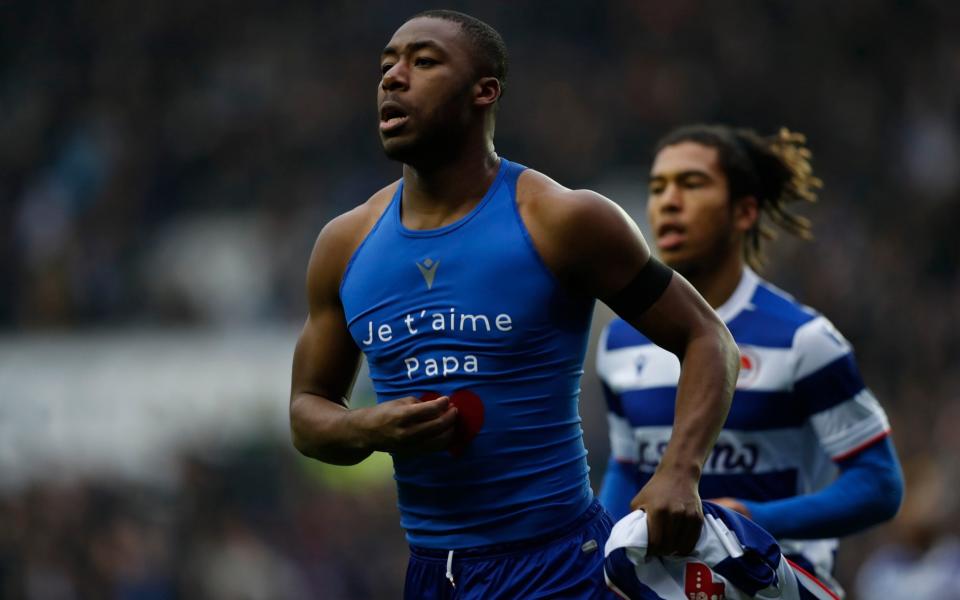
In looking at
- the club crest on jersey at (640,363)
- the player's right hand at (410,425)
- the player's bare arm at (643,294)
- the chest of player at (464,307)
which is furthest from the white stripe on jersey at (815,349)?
the player's right hand at (410,425)

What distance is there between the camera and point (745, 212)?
551 cm

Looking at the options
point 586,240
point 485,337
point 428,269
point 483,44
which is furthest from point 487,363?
point 483,44

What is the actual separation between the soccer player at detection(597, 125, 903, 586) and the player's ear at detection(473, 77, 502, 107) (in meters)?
1.28

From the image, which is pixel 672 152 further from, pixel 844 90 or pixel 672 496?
pixel 844 90

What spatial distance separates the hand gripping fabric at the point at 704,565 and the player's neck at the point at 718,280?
1490 millimetres

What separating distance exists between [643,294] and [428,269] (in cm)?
54

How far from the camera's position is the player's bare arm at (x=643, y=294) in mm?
3758

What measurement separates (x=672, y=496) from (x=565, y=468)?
418mm

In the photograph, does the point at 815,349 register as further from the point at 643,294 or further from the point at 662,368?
the point at 643,294

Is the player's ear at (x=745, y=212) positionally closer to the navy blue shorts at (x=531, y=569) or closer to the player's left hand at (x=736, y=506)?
the player's left hand at (x=736, y=506)

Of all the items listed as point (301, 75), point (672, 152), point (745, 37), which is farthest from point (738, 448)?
point (301, 75)

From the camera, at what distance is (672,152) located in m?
5.50

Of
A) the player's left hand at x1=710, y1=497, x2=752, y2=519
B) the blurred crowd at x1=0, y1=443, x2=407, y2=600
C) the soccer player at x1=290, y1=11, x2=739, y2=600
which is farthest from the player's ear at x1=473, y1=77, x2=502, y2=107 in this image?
the blurred crowd at x1=0, y1=443, x2=407, y2=600

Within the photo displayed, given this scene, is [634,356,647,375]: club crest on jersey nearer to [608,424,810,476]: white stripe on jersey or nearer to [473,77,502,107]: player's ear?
[608,424,810,476]: white stripe on jersey
